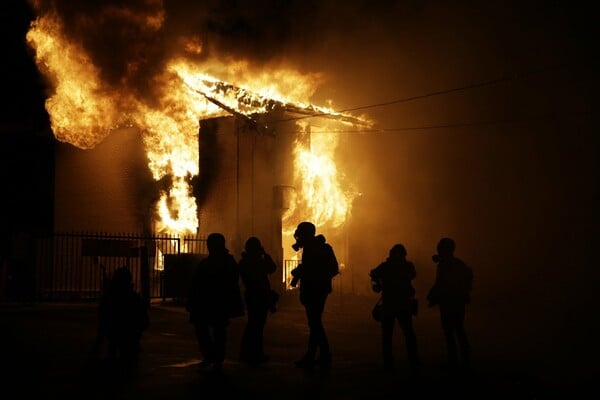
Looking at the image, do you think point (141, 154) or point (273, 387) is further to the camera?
point (141, 154)

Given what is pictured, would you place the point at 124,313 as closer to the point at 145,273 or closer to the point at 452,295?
the point at 452,295

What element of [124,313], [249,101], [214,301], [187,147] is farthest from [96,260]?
[187,147]

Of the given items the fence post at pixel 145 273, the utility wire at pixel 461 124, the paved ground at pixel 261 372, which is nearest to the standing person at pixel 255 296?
the paved ground at pixel 261 372

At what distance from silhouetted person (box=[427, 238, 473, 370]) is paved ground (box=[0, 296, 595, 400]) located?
36 centimetres

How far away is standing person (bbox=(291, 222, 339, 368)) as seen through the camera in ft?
30.4

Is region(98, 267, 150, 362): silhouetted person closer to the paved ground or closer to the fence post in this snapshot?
the paved ground

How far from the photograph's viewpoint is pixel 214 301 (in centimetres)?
888

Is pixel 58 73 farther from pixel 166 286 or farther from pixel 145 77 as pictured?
pixel 166 286

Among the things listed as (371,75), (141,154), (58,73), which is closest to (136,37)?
(58,73)

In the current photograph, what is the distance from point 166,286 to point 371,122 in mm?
13542

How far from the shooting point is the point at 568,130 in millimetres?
28984

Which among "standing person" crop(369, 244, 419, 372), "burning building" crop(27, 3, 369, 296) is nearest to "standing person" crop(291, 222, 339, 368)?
"standing person" crop(369, 244, 419, 372)

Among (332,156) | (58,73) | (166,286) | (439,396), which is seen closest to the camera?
(439,396)

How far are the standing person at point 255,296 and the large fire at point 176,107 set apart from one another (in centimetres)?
1531
